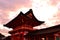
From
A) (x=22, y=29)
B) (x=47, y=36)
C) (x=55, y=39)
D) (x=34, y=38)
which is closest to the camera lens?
(x=55, y=39)

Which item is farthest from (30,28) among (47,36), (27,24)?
(47,36)

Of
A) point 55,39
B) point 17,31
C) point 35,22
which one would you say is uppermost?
point 35,22

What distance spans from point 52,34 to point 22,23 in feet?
27.5

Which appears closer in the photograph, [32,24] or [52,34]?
[52,34]

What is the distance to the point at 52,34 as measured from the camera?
16.6 metres

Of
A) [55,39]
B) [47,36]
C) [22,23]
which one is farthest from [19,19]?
[55,39]

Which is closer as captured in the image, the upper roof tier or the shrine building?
the shrine building

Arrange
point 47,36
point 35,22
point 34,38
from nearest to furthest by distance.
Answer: point 47,36 → point 34,38 → point 35,22

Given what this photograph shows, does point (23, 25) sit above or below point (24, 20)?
below

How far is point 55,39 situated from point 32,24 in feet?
29.9

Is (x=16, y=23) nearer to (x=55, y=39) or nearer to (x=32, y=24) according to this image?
(x=32, y=24)

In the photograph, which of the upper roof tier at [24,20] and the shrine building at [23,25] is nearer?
the shrine building at [23,25]

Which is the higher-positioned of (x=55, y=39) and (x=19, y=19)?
(x=19, y=19)

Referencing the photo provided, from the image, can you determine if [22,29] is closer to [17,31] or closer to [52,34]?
[17,31]
